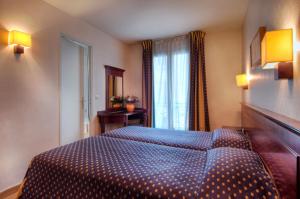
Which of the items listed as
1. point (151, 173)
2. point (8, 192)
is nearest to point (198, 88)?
point (151, 173)

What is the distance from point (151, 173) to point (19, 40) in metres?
2.11

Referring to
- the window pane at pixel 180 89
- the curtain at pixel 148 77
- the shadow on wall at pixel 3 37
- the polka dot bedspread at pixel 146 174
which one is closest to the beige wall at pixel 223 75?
the window pane at pixel 180 89

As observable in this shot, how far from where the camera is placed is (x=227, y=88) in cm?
349

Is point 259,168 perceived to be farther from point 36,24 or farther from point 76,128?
point 76,128

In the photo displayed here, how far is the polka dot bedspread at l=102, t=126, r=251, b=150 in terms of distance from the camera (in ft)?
5.22

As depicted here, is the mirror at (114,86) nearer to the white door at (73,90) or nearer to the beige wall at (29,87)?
the white door at (73,90)

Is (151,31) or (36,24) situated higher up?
(151,31)

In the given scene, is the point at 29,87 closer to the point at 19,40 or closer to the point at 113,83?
the point at 19,40

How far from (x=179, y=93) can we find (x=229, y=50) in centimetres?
135

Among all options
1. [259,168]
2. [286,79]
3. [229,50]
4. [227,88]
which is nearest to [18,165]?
[259,168]

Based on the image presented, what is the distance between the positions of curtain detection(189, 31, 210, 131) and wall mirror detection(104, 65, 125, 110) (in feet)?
5.48

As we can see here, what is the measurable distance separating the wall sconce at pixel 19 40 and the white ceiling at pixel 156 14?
2.39 feet

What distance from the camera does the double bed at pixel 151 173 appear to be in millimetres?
887

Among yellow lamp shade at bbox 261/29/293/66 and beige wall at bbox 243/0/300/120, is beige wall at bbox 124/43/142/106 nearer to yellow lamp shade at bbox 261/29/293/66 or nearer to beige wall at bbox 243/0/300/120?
beige wall at bbox 243/0/300/120
